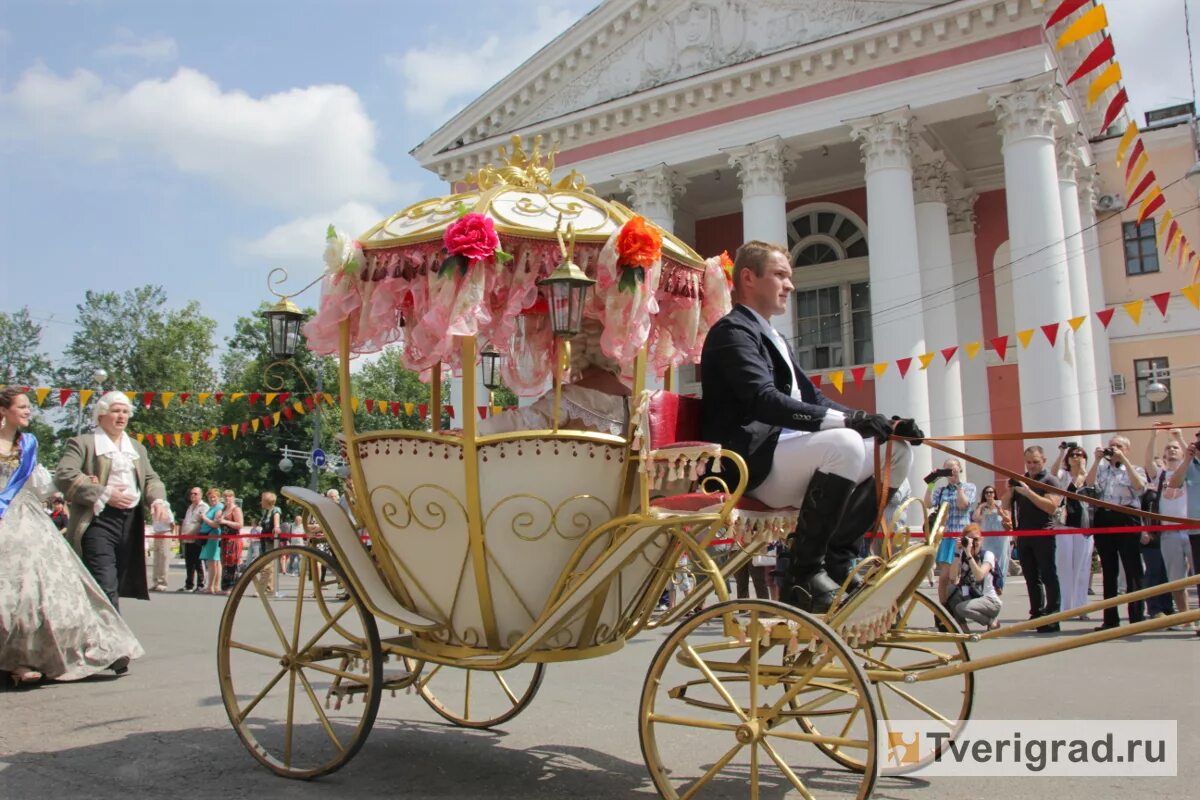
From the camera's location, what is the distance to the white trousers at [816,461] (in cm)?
387

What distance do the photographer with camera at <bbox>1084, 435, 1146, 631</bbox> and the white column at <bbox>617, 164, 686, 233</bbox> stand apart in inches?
654

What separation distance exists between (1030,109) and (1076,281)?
4.23 meters

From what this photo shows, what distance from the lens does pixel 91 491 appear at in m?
6.60

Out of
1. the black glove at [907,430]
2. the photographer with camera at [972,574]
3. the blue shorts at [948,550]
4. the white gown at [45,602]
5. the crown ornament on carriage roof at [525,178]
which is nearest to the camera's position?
the black glove at [907,430]

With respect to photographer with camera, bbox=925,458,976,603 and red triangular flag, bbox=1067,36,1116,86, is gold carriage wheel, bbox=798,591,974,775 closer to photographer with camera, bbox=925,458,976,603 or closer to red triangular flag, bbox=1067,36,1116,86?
photographer with camera, bbox=925,458,976,603

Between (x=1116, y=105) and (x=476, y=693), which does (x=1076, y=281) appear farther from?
(x=476, y=693)

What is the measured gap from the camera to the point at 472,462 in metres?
4.06

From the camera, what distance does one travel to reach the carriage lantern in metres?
5.04

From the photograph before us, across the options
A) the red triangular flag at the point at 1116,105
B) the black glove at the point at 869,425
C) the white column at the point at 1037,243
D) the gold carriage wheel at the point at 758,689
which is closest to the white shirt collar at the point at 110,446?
the gold carriage wheel at the point at 758,689

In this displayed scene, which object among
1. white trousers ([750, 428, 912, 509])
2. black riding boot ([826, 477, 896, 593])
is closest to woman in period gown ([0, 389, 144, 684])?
white trousers ([750, 428, 912, 509])

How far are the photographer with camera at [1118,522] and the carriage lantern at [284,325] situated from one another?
7.69 metres

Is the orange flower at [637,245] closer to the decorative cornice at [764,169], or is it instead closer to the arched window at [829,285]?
the decorative cornice at [764,169]

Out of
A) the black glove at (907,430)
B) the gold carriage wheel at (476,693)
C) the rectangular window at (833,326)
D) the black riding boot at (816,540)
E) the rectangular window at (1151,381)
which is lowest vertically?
the gold carriage wheel at (476,693)

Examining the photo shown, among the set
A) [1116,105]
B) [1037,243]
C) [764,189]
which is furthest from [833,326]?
[1116,105]
